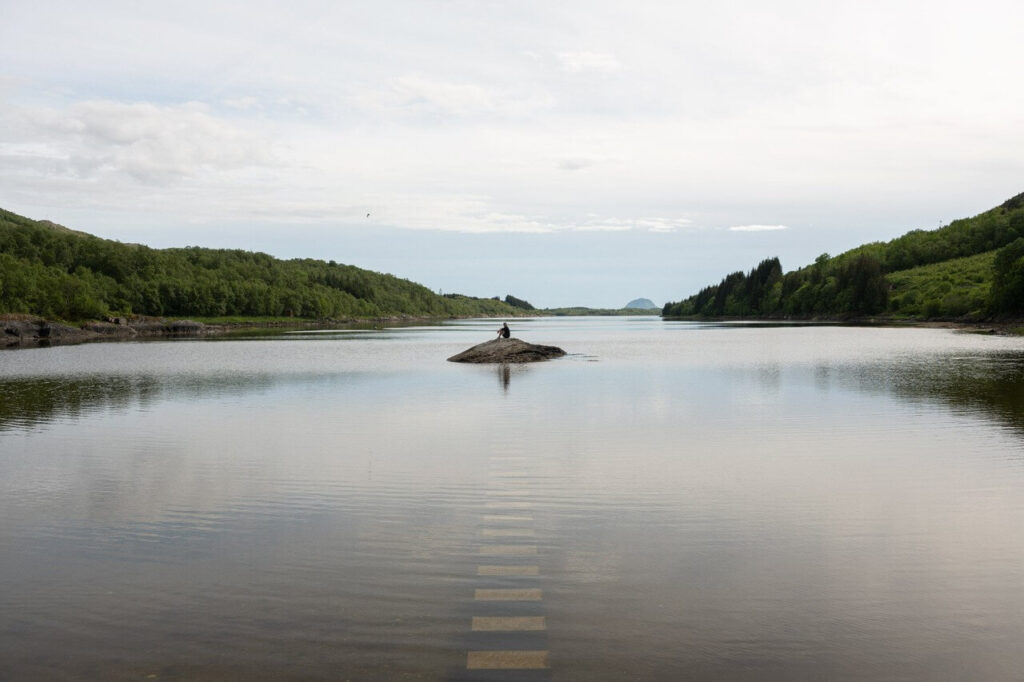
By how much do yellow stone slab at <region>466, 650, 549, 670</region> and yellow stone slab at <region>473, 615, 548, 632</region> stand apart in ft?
1.88

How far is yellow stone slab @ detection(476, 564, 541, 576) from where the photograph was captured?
10422 millimetres

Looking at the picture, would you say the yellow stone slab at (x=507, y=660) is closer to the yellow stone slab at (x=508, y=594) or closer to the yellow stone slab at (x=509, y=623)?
the yellow stone slab at (x=509, y=623)

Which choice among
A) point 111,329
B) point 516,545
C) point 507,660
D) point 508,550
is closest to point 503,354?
point 516,545

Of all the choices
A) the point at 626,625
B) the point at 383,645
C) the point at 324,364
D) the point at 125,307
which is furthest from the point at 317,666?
the point at 125,307

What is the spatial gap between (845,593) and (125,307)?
189 m

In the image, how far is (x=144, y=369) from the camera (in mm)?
53500

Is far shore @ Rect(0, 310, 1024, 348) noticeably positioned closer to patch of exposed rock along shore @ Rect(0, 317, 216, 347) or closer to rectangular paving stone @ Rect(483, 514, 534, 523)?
patch of exposed rock along shore @ Rect(0, 317, 216, 347)

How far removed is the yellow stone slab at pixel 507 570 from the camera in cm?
1042

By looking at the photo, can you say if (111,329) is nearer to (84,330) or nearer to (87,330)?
(87,330)

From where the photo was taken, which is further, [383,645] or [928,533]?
[928,533]

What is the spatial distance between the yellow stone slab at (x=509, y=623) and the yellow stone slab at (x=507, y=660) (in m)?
0.57

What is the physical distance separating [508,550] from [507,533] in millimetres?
992

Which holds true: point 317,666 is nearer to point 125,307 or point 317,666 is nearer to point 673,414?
point 673,414

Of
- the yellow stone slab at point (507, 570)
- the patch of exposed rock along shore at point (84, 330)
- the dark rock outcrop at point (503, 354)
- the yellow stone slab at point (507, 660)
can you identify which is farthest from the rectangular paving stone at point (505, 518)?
the patch of exposed rock along shore at point (84, 330)
